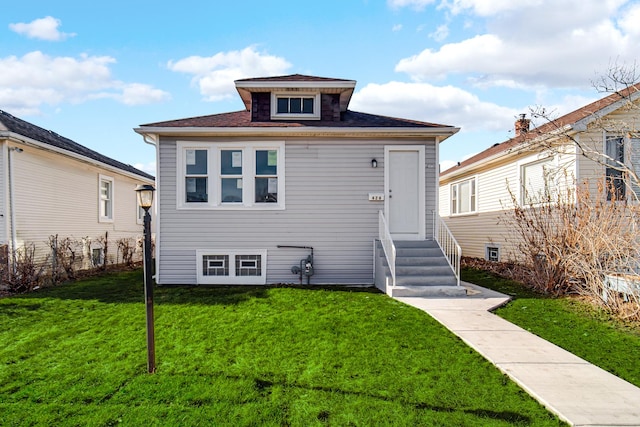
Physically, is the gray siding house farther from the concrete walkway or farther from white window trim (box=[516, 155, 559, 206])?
the concrete walkway

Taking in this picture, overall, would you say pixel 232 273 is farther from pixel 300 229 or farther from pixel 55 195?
pixel 55 195

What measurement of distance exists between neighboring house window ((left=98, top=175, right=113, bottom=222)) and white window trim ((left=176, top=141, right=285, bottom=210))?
6505 mm

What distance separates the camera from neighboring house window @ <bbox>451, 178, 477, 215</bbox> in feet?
50.8

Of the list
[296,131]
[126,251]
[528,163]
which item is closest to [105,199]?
[126,251]

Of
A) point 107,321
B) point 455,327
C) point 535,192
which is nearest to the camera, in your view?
point 455,327

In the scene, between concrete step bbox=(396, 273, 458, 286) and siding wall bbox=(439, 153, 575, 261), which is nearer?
concrete step bbox=(396, 273, 458, 286)

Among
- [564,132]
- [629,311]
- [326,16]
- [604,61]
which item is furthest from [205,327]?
[604,61]

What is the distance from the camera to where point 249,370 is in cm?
434

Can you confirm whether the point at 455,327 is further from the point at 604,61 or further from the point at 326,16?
the point at 326,16

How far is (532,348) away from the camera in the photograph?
196 inches

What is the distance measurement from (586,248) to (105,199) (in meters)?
14.6

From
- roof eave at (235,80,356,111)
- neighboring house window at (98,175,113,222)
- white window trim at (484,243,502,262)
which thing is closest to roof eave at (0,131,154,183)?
neighboring house window at (98,175,113,222)

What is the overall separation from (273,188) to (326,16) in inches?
177

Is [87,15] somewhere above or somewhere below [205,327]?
above
